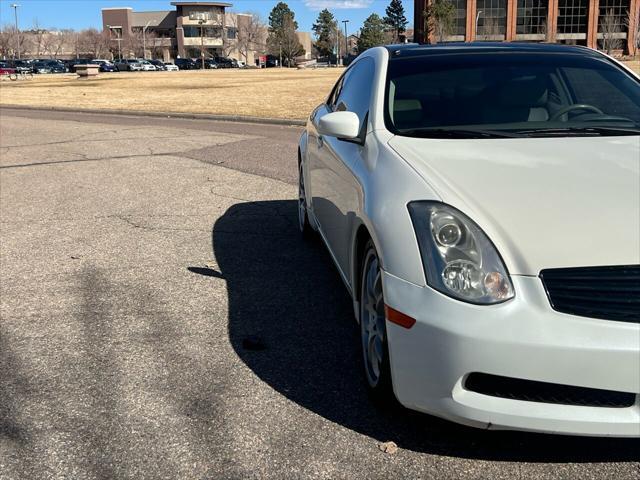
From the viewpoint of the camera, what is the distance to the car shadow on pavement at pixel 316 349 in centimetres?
288

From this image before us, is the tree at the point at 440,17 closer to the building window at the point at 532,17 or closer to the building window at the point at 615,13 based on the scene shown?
the building window at the point at 532,17

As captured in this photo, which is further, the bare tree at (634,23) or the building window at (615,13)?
the building window at (615,13)

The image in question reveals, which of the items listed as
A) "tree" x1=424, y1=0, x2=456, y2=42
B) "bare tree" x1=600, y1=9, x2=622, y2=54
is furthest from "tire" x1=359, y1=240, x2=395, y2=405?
"tree" x1=424, y1=0, x2=456, y2=42

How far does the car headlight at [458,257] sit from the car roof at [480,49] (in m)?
1.97

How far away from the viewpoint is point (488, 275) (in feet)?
8.30

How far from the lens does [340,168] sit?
3.95 m

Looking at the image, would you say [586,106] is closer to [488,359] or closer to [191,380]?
[488,359]

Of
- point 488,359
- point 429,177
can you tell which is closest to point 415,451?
point 488,359

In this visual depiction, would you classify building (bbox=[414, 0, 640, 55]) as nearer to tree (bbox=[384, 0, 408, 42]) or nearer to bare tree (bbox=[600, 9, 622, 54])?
bare tree (bbox=[600, 9, 622, 54])

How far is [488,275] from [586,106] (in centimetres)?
187

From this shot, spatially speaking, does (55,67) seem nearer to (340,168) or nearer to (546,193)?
(340,168)

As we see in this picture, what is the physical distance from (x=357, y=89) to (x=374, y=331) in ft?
6.51

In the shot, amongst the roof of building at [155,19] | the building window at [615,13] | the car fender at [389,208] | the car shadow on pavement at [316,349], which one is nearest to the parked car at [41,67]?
the roof of building at [155,19]

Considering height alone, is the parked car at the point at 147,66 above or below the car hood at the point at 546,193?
above
